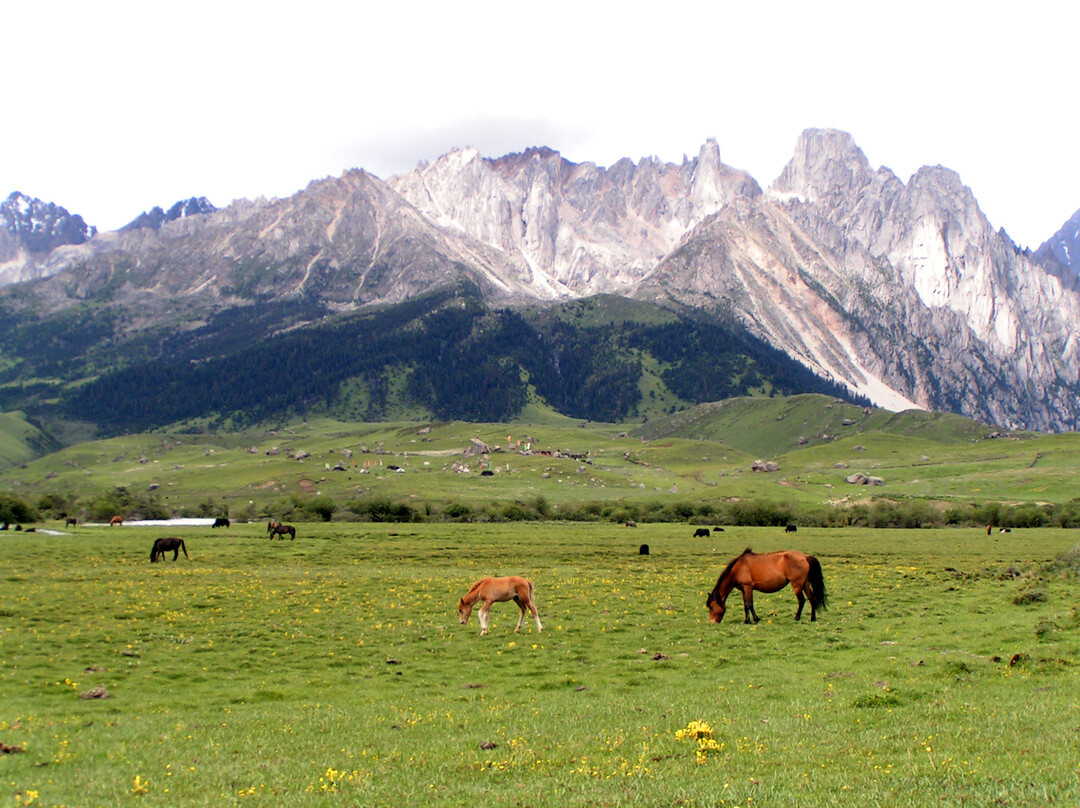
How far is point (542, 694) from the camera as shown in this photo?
24.1 meters

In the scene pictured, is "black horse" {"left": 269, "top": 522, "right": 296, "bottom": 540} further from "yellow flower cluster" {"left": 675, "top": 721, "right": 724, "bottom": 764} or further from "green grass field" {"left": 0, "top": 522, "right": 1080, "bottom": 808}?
"yellow flower cluster" {"left": 675, "top": 721, "right": 724, "bottom": 764}

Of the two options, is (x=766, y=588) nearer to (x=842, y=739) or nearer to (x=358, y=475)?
(x=842, y=739)

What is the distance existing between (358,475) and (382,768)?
17483 centimetres

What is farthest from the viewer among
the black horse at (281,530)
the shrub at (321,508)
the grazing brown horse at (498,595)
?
the shrub at (321,508)

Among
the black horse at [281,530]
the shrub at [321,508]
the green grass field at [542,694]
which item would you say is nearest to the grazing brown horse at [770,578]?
the green grass field at [542,694]

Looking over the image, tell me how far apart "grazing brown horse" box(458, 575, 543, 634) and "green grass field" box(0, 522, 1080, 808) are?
86cm

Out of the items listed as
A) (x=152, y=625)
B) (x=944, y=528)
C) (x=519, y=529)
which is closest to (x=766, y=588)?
(x=152, y=625)

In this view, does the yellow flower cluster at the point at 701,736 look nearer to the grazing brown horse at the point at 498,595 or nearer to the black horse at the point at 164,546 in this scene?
the grazing brown horse at the point at 498,595

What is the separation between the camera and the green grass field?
47.1 feet

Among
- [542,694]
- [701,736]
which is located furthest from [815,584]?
[701,736]

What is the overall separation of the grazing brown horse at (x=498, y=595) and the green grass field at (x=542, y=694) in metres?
0.86

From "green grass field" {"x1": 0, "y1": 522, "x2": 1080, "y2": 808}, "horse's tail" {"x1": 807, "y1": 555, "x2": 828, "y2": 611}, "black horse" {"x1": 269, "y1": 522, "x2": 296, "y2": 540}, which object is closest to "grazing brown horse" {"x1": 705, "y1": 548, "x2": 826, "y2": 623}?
"horse's tail" {"x1": 807, "y1": 555, "x2": 828, "y2": 611}

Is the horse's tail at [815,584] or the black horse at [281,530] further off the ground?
the horse's tail at [815,584]

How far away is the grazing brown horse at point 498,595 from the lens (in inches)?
1377
